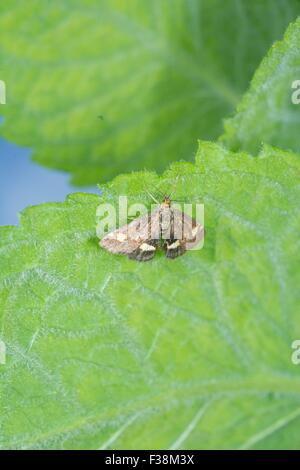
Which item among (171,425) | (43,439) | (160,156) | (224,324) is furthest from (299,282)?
(160,156)

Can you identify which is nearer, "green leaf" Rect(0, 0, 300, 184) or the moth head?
the moth head

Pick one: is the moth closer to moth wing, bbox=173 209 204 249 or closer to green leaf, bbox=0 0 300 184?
moth wing, bbox=173 209 204 249

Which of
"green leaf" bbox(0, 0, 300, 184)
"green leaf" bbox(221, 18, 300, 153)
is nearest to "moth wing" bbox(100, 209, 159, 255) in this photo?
"green leaf" bbox(221, 18, 300, 153)

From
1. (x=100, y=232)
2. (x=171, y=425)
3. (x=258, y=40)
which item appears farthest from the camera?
(x=258, y=40)

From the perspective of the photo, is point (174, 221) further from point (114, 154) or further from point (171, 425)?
point (114, 154)

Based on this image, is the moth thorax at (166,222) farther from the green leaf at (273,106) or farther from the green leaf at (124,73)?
the green leaf at (124,73)

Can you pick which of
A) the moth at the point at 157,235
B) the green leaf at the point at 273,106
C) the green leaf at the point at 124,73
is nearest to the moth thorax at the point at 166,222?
the moth at the point at 157,235
